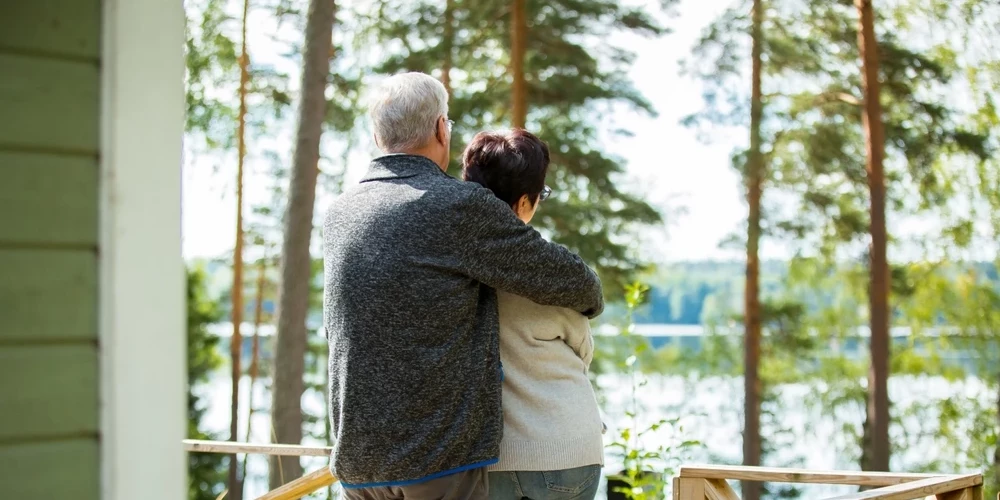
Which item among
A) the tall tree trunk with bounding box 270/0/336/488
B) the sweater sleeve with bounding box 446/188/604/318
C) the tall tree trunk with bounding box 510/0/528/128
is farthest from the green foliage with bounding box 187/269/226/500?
the sweater sleeve with bounding box 446/188/604/318

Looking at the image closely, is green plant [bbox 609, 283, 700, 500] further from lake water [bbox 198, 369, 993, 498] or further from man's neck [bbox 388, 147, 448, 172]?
lake water [bbox 198, 369, 993, 498]

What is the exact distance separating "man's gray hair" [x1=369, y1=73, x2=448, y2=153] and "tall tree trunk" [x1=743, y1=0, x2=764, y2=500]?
9969 millimetres

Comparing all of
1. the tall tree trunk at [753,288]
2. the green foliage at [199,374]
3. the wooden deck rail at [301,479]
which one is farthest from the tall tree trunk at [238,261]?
the wooden deck rail at [301,479]

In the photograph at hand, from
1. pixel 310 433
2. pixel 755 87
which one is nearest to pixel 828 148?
pixel 755 87

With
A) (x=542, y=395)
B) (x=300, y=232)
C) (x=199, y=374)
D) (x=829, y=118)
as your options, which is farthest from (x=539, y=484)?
(x=199, y=374)

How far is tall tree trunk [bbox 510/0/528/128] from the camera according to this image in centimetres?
1006

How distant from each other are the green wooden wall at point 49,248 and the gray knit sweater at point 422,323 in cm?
46

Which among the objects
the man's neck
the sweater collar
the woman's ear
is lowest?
the woman's ear

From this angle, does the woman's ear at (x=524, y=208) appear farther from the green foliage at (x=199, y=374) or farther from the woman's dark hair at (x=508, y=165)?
the green foliage at (x=199, y=374)

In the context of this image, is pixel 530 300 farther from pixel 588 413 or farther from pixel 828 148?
pixel 828 148

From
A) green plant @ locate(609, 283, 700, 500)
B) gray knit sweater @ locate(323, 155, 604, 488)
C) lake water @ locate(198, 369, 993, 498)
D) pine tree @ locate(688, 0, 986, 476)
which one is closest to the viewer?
gray knit sweater @ locate(323, 155, 604, 488)

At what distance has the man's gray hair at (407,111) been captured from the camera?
162 centimetres

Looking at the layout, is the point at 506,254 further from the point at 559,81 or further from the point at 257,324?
the point at 257,324

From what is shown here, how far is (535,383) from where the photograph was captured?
1.64 metres
